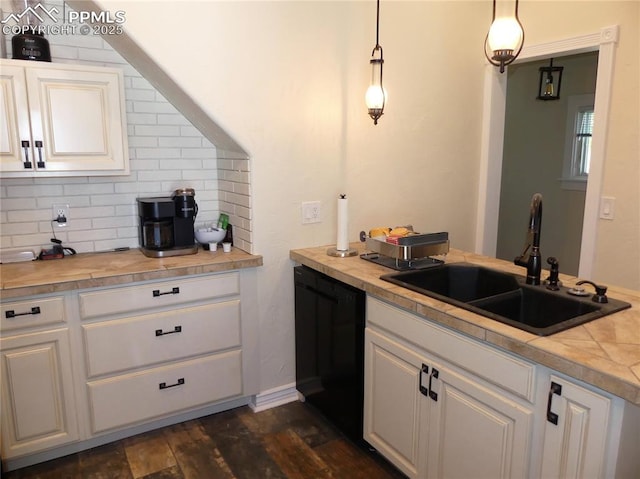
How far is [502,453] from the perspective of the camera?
5.32 feet

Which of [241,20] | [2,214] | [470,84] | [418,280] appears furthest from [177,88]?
[470,84]

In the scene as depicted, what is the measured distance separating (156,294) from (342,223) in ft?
3.33

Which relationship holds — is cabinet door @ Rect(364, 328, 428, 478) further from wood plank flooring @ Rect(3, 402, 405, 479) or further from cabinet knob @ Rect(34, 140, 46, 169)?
cabinet knob @ Rect(34, 140, 46, 169)

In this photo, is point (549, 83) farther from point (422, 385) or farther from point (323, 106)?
point (422, 385)

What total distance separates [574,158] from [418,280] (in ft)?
9.25

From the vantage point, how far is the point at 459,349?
1718mm

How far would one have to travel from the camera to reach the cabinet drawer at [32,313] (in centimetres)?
210

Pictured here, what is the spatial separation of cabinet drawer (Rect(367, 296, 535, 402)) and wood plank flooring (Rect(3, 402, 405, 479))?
0.74 meters

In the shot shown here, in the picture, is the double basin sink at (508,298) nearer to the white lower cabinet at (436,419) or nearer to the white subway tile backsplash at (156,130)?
the white lower cabinet at (436,419)

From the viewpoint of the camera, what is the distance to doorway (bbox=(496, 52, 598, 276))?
13.7 feet

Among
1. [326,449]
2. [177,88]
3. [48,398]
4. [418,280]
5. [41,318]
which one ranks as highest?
[177,88]

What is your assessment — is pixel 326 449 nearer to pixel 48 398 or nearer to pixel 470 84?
pixel 48 398

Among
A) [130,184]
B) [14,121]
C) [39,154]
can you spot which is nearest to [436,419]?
[130,184]

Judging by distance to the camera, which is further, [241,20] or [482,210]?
[482,210]
